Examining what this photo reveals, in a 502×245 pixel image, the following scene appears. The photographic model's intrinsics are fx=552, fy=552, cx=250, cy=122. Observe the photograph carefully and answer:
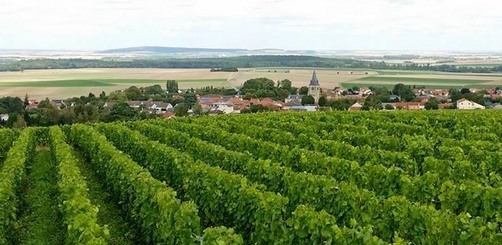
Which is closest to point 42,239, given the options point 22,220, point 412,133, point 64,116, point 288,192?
point 22,220

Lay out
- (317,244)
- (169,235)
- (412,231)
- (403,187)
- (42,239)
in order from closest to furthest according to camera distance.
Result: 1. (317,244)
2. (412,231)
3. (169,235)
4. (403,187)
5. (42,239)

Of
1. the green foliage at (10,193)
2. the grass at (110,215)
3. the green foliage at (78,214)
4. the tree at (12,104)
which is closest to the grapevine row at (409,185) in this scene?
the grass at (110,215)

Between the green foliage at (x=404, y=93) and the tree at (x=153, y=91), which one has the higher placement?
the green foliage at (x=404, y=93)

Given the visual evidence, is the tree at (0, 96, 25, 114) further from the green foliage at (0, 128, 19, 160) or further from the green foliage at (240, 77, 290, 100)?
the green foliage at (0, 128, 19, 160)

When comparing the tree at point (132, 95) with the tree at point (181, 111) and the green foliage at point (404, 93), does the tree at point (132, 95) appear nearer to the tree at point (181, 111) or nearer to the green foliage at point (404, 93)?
the tree at point (181, 111)

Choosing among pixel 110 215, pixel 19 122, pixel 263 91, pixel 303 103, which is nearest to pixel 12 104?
pixel 19 122

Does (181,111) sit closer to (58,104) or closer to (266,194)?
(58,104)

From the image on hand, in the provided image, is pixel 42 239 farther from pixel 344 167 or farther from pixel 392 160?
pixel 392 160
